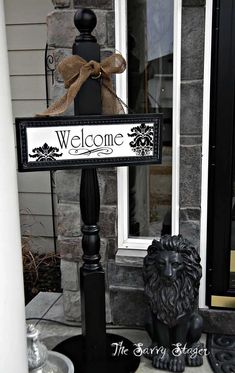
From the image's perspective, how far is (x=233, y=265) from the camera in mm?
2297

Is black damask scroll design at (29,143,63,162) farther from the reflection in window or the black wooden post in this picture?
the reflection in window

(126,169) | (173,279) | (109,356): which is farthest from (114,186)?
(109,356)

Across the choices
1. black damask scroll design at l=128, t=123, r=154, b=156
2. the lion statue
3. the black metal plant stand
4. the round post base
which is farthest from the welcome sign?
the round post base

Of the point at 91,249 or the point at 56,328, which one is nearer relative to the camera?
A: the point at 91,249

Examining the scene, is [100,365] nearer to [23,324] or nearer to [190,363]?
[190,363]

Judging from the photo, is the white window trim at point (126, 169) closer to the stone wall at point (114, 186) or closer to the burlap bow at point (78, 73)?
the stone wall at point (114, 186)

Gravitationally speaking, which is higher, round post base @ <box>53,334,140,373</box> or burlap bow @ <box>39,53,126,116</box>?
burlap bow @ <box>39,53,126,116</box>

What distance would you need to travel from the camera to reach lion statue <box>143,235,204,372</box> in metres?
1.94

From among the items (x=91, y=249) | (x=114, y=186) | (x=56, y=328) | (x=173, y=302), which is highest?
(x=114, y=186)

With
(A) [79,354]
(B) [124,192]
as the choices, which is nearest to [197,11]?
(B) [124,192]

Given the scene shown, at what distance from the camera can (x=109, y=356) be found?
210 centimetres

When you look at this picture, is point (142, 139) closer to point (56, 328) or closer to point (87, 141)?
point (87, 141)

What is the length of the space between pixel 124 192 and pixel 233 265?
68 cm

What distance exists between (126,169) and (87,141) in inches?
25.3
